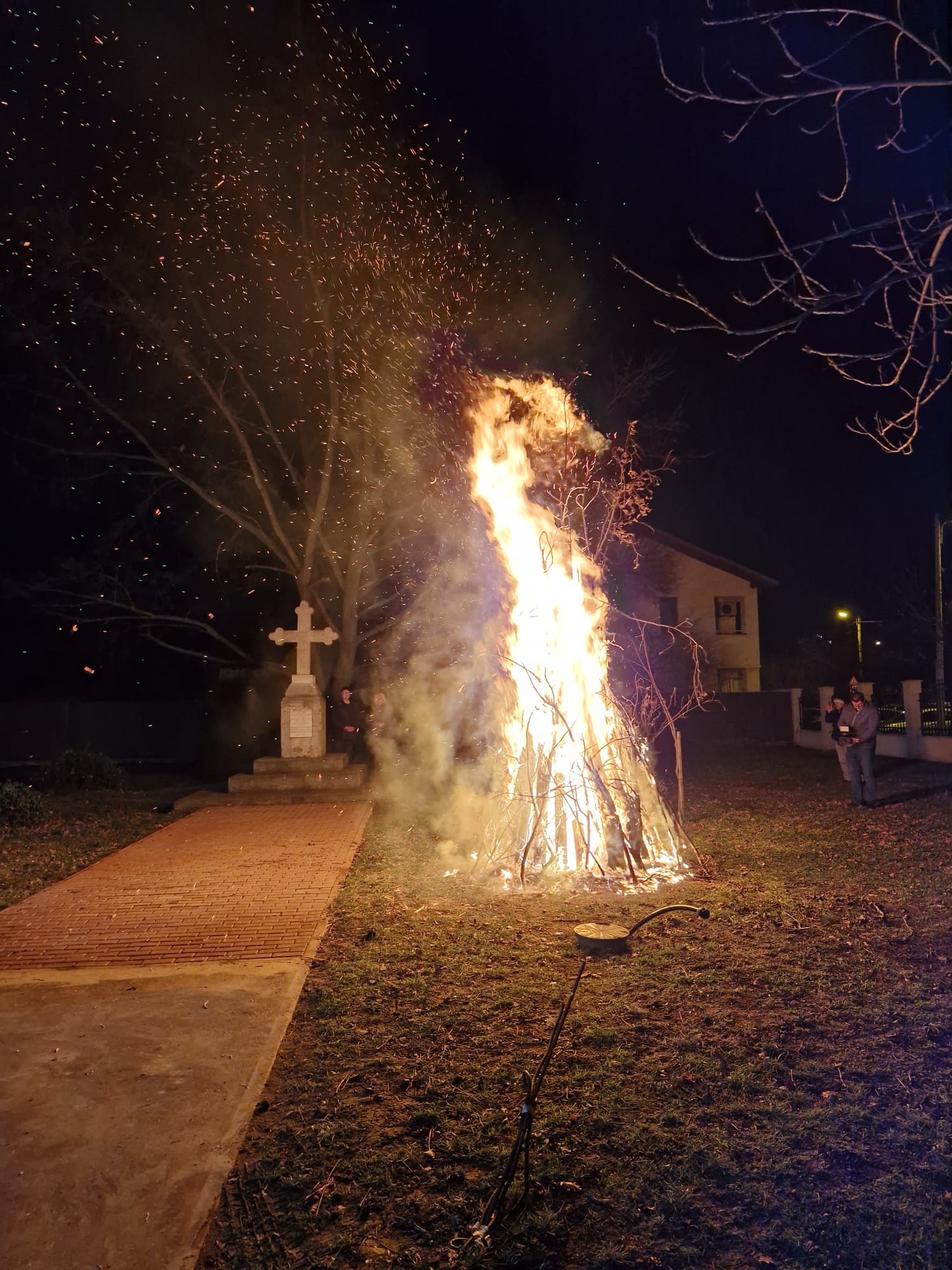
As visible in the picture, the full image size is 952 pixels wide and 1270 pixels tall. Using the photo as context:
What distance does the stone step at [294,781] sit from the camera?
15.1 meters

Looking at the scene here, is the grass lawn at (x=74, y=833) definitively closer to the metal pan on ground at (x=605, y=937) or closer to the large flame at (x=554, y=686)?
the large flame at (x=554, y=686)

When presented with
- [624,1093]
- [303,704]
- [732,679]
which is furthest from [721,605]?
[624,1093]

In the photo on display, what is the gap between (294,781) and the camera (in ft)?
50.1

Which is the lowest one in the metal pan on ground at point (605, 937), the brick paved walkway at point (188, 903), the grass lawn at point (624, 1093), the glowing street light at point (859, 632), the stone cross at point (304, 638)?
the brick paved walkway at point (188, 903)

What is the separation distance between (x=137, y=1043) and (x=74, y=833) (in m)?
8.26

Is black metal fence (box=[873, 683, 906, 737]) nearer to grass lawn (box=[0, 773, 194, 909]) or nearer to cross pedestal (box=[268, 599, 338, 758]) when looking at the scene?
cross pedestal (box=[268, 599, 338, 758])

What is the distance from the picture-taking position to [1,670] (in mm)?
31328

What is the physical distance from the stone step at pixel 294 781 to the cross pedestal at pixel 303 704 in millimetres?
555

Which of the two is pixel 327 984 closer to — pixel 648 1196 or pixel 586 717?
pixel 648 1196

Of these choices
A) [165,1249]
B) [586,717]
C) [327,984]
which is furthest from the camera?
[586,717]

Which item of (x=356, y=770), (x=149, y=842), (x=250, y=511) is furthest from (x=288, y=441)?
(x=149, y=842)

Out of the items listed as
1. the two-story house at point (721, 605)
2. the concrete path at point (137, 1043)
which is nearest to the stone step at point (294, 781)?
the concrete path at point (137, 1043)

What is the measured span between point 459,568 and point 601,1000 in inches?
648

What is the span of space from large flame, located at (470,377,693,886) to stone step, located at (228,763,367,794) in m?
6.81
